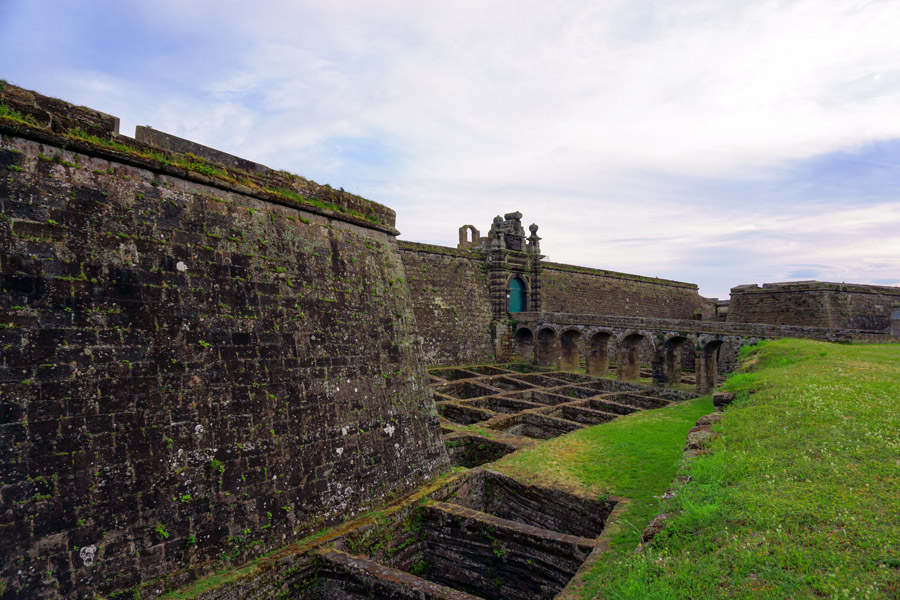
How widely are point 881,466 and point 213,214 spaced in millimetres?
8993

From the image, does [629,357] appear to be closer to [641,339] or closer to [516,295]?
[641,339]

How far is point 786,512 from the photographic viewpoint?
4.04m

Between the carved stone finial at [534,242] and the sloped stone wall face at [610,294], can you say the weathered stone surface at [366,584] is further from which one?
the carved stone finial at [534,242]

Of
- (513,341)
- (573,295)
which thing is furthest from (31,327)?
(573,295)

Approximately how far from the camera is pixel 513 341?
28.7 meters

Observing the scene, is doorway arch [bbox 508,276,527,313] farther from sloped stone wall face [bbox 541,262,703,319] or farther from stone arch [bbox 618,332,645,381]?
stone arch [bbox 618,332,645,381]

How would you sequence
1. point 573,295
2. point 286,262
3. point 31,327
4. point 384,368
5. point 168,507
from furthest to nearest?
1. point 573,295
2. point 384,368
3. point 286,262
4. point 168,507
5. point 31,327

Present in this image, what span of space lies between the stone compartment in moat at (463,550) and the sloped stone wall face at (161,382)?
24.5 inches

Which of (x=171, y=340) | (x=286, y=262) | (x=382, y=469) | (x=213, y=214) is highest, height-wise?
(x=213, y=214)

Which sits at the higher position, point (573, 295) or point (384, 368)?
point (573, 295)

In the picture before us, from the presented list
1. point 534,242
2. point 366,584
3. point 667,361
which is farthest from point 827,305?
point 366,584

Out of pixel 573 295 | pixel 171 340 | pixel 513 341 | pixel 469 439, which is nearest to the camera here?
pixel 171 340

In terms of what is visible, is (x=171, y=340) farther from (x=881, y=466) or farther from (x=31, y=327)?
(x=881, y=466)

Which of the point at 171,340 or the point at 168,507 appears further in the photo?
the point at 171,340
